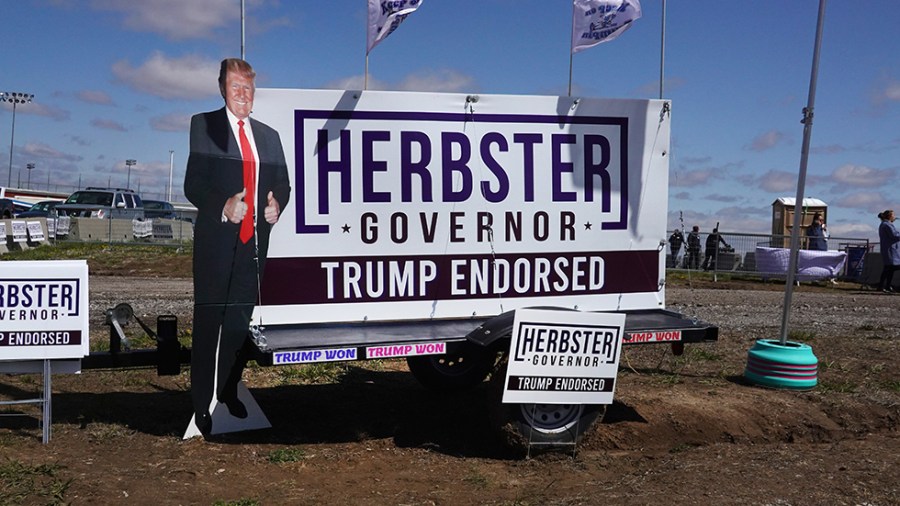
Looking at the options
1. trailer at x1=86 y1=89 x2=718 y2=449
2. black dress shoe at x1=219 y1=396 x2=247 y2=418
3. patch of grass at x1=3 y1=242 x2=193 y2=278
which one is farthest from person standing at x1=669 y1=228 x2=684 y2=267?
black dress shoe at x1=219 y1=396 x2=247 y2=418

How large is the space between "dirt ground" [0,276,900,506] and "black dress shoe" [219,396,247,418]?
17 centimetres

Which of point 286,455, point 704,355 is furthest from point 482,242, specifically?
point 704,355

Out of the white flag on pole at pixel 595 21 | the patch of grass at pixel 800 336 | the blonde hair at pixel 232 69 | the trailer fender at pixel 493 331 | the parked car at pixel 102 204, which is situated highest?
the white flag on pole at pixel 595 21

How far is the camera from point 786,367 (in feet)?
27.3

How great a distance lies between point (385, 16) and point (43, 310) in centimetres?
368

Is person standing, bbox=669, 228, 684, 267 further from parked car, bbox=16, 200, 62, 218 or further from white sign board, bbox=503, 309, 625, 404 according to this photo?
parked car, bbox=16, 200, 62, 218

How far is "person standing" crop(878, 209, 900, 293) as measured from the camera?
19.8 meters

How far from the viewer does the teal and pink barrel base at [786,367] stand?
27.2ft

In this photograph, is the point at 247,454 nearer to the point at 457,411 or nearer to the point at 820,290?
the point at 457,411

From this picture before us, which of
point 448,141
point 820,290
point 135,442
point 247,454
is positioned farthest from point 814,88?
point 820,290

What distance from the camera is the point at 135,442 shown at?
652 cm

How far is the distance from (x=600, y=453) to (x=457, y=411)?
156cm

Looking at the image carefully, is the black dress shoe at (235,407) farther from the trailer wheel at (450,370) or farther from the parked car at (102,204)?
the parked car at (102,204)

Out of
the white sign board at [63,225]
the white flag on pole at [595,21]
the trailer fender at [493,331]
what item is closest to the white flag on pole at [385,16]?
the white flag on pole at [595,21]
